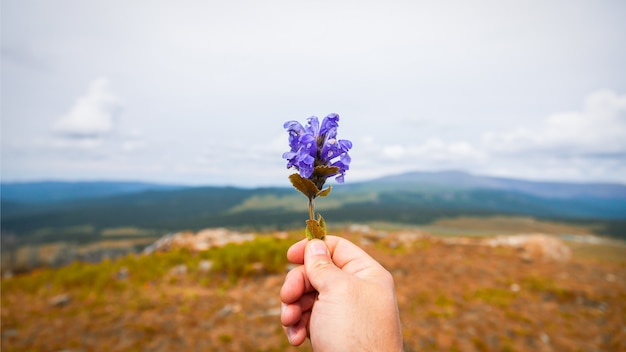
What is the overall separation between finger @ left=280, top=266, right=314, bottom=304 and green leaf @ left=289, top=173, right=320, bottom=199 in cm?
89

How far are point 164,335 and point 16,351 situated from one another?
4.29 m

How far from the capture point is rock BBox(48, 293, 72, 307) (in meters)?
13.8

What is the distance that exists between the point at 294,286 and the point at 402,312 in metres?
10.3

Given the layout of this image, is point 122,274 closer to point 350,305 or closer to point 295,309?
point 295,309

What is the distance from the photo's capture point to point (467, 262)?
19.8 meters

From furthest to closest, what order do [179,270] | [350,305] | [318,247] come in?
[179,270] → [318,247] → [350,305]

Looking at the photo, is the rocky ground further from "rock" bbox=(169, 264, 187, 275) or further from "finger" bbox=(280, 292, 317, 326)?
"finger" bbox=(280, 292, 317, 326)

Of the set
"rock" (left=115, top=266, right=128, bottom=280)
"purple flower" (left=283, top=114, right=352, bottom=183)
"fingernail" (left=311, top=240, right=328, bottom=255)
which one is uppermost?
"purple flower" (left=283, top=114, right=352, bottom=183)

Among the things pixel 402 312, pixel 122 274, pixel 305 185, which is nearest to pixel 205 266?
pixel 122 274

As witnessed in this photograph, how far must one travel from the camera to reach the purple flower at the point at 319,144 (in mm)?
3256

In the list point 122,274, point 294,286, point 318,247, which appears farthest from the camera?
point 122,274

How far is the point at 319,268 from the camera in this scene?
318 centimetres

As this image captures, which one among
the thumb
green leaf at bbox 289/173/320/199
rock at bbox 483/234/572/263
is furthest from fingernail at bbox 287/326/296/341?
rock at bbox 483/234/572/263

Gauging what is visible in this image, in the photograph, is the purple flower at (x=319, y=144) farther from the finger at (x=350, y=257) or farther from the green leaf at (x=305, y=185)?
the finger at (x=350, y=257)
